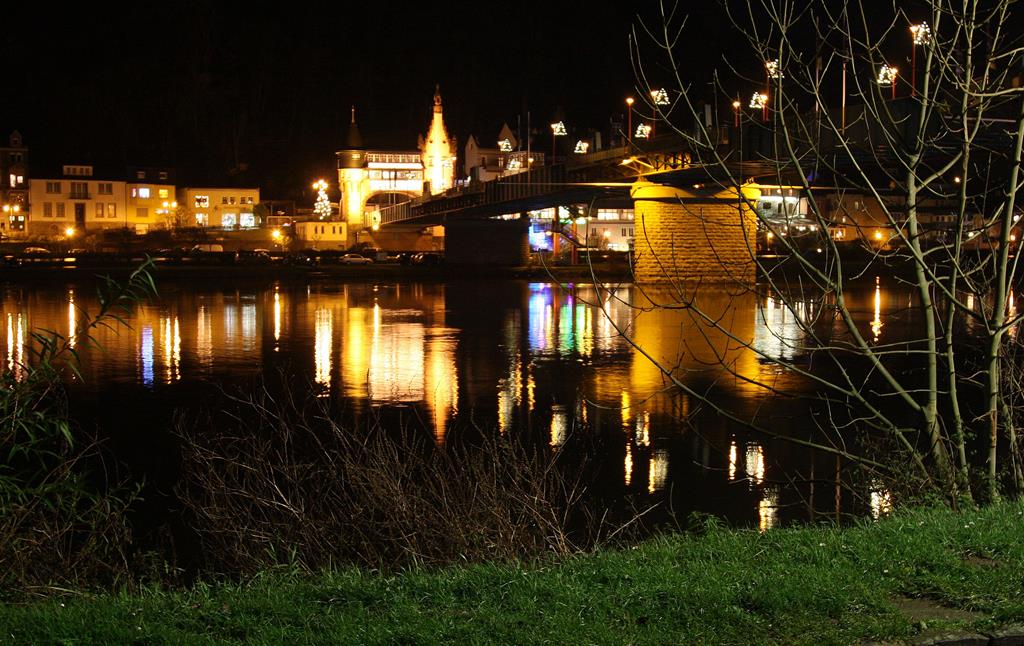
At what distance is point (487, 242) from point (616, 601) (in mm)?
89840

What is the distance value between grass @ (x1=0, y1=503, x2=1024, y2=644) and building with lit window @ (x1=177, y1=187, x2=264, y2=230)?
440 feet

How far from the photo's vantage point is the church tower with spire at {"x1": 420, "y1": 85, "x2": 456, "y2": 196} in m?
149

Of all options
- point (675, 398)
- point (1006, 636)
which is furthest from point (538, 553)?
point (675, 398)

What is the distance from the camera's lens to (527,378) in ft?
84.0

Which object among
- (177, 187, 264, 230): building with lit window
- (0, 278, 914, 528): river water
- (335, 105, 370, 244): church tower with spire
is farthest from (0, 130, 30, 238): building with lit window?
(0, 278, 914, 528): river water

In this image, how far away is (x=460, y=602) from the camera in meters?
6.96

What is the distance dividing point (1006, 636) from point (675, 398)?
16.5 metres

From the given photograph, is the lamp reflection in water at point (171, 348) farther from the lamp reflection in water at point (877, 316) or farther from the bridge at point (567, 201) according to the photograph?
the lamp reflection in water at point (877, 316)

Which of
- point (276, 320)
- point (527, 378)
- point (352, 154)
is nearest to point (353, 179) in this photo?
point (352, 154)

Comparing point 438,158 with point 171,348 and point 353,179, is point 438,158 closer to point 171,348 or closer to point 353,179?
point 353,179

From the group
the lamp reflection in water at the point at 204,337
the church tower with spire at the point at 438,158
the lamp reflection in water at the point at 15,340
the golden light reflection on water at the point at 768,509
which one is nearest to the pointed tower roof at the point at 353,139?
the church tower with spire at the point at 438,158

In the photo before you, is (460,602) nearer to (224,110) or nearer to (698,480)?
(698,480)

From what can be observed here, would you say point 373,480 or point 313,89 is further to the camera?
point 313,89

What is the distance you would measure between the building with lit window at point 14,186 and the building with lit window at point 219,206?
695 inches
